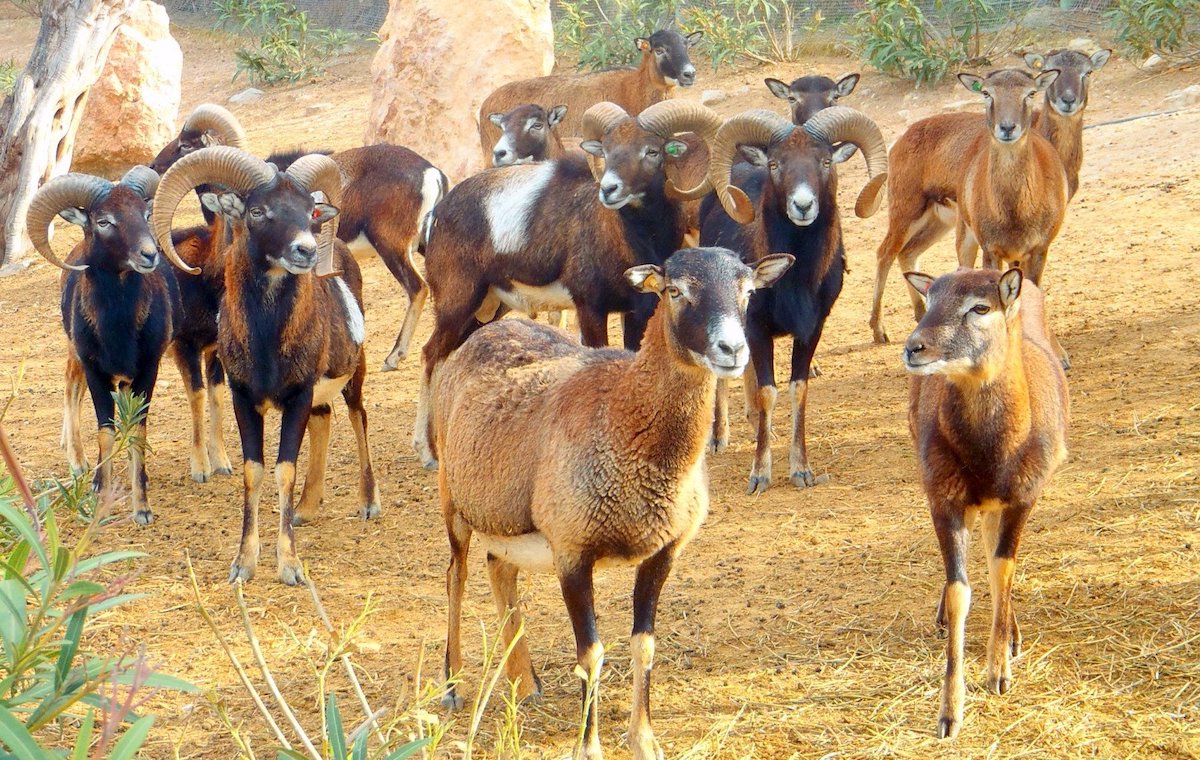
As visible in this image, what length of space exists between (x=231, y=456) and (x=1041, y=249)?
5968mm

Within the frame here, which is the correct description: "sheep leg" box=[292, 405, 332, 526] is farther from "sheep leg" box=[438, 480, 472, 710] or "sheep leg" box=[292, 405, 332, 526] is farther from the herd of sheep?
"sheep leg" box=[438, 480, 472, 710]

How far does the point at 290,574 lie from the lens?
694 centimetres

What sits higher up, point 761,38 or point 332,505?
point 761,38

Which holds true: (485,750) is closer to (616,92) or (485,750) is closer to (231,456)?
(231,456)

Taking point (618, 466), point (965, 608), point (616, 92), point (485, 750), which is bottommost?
point (485, 750)

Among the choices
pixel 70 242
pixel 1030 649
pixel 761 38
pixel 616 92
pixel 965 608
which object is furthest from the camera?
pixel 761 38

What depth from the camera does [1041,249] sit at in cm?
919

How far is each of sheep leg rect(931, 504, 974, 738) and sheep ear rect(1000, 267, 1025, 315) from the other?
816 millimetres

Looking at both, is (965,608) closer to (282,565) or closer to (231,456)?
(282,565)

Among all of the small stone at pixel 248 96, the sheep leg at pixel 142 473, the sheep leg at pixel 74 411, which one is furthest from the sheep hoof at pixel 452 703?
the small stone at pixel 248 96

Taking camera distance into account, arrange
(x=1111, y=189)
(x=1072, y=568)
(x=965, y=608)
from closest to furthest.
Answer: (x=965, y=608), (x=1072, y=568), (x=1111, y=189)

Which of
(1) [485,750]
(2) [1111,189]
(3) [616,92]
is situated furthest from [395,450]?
(2) [1111,189]

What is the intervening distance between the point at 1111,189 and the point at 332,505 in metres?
8.73

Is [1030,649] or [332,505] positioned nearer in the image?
[1030,649]
